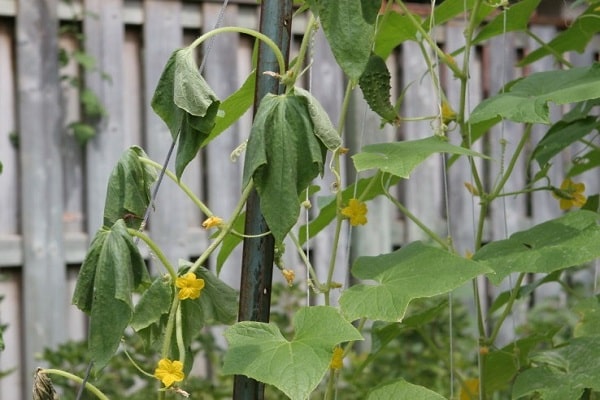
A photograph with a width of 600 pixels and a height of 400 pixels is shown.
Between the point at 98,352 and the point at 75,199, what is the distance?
9.66 ft

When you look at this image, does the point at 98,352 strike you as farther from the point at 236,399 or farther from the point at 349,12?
the point at 349,12

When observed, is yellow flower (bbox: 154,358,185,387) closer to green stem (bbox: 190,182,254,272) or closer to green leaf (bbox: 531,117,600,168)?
green stem (bbox: 190,182,254,272)

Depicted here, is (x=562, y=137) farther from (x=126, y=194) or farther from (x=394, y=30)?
(x=126, y=194)

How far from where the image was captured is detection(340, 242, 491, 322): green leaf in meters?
1.18

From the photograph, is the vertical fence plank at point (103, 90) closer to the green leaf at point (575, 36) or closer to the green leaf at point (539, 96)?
the green leaf at point (575, 36)

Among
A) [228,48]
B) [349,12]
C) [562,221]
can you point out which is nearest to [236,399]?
[349,12]

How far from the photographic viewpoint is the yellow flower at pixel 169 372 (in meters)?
1.07

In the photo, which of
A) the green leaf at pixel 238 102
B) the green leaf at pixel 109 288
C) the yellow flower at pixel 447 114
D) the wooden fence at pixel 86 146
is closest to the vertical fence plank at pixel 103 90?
the wooden fence at pixel 86 146

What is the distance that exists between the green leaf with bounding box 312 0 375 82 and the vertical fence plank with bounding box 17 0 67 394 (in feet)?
9.55

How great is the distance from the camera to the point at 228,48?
164 inches

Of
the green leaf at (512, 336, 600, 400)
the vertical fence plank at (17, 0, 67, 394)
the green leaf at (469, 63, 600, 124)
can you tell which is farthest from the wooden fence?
the green leaf at (512, 336, 600, 400)

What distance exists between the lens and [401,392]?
4.03 ft

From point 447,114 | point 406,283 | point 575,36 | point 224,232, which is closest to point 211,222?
point 224,232

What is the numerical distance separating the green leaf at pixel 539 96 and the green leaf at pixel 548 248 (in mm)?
153
